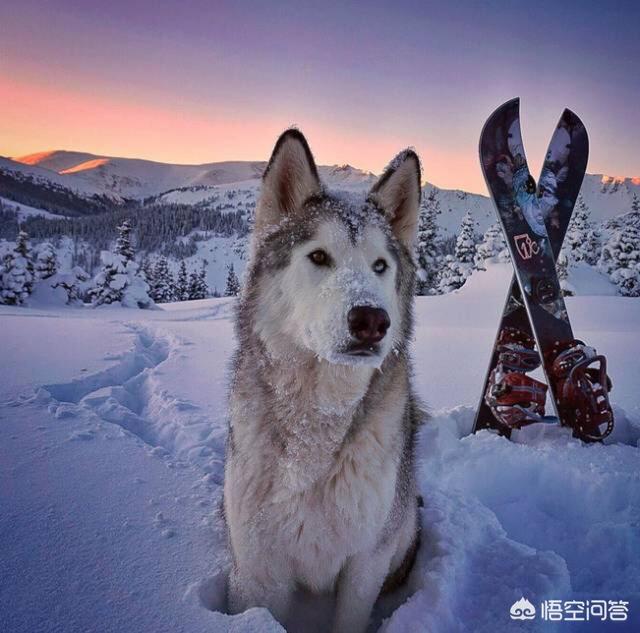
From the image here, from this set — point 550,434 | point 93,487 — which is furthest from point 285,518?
point 550,434

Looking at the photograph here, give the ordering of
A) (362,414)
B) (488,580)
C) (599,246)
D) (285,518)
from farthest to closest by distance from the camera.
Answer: (599,246) < (488,580) < (362,414) < (285,518)

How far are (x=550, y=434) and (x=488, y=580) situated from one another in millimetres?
2450

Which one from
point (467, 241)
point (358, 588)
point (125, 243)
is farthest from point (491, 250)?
point (358, 588)

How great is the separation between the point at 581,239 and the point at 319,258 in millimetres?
36738

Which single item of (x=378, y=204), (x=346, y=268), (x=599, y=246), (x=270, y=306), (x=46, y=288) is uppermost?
(x=599, y=246)

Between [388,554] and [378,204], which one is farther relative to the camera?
[378,204]

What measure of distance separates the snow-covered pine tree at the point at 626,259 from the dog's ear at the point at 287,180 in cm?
3397

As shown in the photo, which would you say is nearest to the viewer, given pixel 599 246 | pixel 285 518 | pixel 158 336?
pixel 285 518

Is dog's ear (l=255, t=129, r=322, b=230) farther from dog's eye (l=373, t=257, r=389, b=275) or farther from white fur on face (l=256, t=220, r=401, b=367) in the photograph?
dog's eye (l=373, t=257, r=389, b=275)

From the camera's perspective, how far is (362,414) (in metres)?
2.10

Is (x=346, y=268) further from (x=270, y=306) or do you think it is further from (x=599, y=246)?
(x=599, y=246)

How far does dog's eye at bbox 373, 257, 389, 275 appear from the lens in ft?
7.26

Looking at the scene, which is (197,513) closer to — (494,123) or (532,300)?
(532,300)

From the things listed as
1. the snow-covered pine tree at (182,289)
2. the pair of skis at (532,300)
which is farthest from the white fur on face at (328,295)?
the snow-covered pine tree at (182,289)
